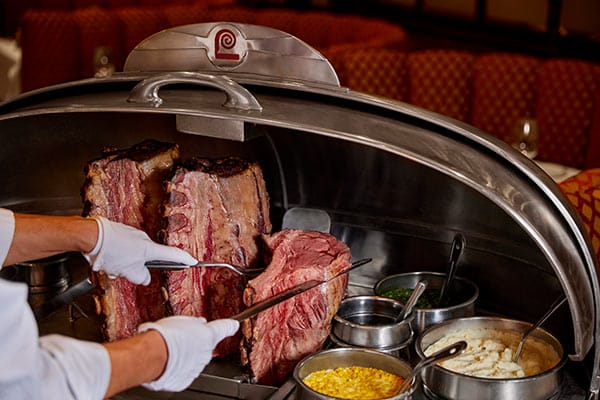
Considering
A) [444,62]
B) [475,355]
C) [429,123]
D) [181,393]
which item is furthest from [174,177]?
[444,62]

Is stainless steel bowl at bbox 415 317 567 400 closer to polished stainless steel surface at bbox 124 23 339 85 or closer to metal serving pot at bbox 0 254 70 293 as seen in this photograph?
polished stainless steel surface at bbox 124 23 339 85

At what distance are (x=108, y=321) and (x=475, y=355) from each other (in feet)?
3.21

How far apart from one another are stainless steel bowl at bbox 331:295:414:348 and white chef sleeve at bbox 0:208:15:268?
0.83 metres

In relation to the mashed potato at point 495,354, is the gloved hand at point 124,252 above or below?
above

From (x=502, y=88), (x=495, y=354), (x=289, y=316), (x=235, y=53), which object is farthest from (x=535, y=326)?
(x=502, y=88)

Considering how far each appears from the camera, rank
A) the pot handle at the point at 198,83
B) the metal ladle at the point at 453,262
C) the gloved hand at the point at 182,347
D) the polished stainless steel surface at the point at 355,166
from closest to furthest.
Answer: the gloved hand at the point at 182,347 < the polished stainless steel surface at the point at 355,166 < the pot handle at the point at 198,83 < the metal ladle at the point at 453,262

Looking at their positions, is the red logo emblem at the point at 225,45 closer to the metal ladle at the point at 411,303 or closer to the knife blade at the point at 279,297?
the knife blade at the point at 279,297

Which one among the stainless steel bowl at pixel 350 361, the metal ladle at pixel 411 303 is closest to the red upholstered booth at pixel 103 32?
the metal ladle at pixel 411 303

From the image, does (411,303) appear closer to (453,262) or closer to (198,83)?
(453,262)

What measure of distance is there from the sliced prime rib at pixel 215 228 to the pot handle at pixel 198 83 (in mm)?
264

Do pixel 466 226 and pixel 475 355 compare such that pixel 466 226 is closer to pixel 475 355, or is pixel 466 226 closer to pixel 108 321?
pixel 475 355

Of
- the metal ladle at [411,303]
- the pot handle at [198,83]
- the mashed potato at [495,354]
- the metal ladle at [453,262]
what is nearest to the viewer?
the pot handle at [198,83]

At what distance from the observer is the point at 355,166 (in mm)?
2504

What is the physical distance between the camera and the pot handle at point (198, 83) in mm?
1932
